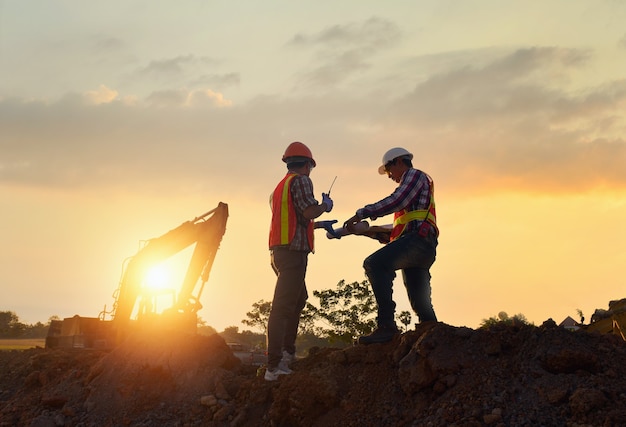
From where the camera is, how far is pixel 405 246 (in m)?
6.98

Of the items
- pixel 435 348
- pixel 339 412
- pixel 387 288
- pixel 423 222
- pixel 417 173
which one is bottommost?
pixel 339 412

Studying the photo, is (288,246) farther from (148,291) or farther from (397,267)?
(148,291)

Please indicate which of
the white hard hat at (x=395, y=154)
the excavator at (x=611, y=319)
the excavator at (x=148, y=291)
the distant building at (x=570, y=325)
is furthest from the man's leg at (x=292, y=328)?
the excavator at (x=148, y=291)

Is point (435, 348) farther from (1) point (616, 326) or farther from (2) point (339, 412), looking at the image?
(1) point (616, 326)

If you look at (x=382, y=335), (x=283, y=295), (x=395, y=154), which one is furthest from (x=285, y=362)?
(x=395, y=154)

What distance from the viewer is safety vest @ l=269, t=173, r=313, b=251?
7.55m

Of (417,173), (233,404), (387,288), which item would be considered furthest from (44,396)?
(417,173)

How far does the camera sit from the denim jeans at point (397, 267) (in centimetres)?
693

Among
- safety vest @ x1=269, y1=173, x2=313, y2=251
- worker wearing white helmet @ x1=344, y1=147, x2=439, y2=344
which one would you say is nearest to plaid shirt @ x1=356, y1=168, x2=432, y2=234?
worker wearing white helmet @ x1=344, y1=147, x2=439, y2=344

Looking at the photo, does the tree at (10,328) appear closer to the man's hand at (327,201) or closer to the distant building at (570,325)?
the distant building at (570,325)

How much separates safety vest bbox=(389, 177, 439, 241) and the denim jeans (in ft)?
0.65

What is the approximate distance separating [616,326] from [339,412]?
3295mm

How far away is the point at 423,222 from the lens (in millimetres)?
7109

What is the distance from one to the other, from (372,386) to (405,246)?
1553 mm
